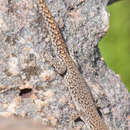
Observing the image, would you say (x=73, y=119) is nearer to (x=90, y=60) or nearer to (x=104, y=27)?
(x=90, y=60)

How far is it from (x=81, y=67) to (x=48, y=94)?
0.61 m

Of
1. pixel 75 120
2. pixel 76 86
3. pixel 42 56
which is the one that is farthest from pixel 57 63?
pixel 75 120

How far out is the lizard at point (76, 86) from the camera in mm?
4051

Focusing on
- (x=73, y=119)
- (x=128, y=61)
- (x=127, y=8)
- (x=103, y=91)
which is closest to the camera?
(x=73, y=119)

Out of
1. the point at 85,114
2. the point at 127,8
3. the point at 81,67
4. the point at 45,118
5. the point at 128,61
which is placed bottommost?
the point at 45,118

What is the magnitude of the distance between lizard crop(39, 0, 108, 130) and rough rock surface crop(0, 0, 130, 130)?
7 centimetres

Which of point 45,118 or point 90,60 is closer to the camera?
point 45,118

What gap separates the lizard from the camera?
13.3 feet

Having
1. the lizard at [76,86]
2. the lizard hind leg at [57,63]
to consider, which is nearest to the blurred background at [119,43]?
the lizard at [76,86]

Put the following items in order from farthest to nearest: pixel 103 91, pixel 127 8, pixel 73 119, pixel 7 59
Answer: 1. pixel 127 8
2. pixel 103 91
3. pixel 73 119
4. pixel 7 59

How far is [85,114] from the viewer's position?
479cm

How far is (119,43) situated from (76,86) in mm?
4555

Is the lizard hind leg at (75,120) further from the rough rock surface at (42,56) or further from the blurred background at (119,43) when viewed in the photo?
the blurred background at (119,43)

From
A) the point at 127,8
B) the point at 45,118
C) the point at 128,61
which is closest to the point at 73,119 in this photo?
the point at 45,118
